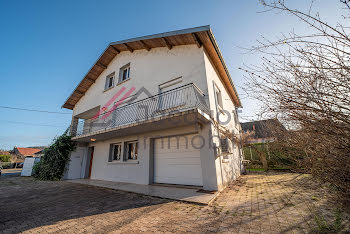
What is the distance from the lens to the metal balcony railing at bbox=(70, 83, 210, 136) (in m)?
5.81

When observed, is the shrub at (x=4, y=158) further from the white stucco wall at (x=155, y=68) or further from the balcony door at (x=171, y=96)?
the balcony door at (x=171, y=96)

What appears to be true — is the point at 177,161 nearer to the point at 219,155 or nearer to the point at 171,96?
the point at 219,155

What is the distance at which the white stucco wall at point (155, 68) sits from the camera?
6444 mm

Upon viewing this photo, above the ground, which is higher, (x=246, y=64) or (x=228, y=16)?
(x=228, y=16)

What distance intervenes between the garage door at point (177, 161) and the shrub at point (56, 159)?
741 centimetres

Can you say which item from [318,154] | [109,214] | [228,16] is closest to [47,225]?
[109,214]

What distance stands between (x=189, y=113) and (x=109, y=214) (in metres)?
3.46

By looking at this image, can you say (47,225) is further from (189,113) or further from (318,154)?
(318,154)

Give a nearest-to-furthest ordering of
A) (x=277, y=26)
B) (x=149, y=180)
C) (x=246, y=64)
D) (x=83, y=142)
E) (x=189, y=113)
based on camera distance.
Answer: (x=277, y=26) → (x=246, y=64) → (x=189, y=113) → (x=149, y=180) → (x=83, y=142)

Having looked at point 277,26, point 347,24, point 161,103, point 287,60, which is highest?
point 161,103

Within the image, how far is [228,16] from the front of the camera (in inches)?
121

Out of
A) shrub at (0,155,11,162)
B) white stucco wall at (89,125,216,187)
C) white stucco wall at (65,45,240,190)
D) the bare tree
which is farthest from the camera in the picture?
shrub at (0,155,11,162)

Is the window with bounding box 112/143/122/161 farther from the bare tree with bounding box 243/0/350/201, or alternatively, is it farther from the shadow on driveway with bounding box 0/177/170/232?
the bare tree with bounding box 243/0/350/201

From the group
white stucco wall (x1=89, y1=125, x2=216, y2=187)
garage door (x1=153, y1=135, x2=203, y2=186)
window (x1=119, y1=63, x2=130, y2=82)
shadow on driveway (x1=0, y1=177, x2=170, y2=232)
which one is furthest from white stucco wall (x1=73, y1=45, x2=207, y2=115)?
shadow on driveway (x1=0, y1=177, x2=170, y2=232)
